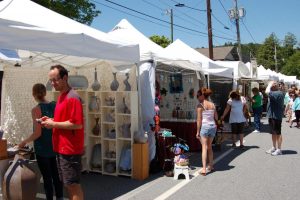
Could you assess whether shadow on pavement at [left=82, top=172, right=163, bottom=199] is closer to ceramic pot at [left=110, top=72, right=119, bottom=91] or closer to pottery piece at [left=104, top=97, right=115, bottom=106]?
pottery piece at [left=104, top=97, right=115, bottom=106]

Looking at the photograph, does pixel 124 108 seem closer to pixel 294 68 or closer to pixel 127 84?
pixel 127 84

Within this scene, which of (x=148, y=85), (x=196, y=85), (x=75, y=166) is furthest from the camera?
(x=196, y=85)

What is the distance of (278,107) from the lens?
996 cm

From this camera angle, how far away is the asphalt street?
6492 millimetres

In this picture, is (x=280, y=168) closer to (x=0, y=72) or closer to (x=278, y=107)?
(x=278, y=107)

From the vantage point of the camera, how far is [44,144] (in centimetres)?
534

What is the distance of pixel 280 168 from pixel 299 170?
400mm

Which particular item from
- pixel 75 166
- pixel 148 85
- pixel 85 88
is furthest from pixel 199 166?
pixel 75 166

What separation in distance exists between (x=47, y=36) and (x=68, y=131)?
5.31ft

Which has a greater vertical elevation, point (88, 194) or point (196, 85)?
point (196, 85)

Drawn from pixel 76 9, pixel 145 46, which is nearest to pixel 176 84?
pixel 145 46

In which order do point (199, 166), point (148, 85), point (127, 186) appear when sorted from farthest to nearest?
point (199, 166) < point (148, 85) < point (127, 186)

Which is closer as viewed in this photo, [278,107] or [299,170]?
[299,170]

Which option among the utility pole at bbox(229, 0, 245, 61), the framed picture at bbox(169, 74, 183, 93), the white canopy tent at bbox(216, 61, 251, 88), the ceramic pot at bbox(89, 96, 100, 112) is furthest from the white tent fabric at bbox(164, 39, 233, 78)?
the utility pole at bbox(229, 0, 245, 61)
